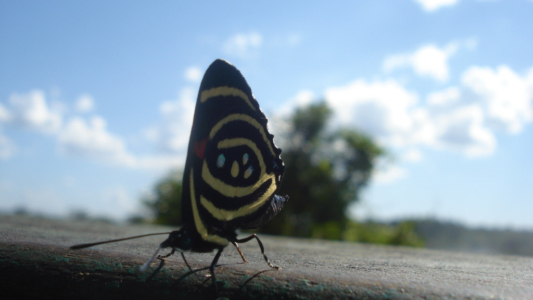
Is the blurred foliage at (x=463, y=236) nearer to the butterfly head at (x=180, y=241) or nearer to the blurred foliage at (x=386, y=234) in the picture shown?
the blurred foliage at (x=386, y=234)

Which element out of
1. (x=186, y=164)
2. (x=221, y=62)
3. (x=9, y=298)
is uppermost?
(x=221, y=62)

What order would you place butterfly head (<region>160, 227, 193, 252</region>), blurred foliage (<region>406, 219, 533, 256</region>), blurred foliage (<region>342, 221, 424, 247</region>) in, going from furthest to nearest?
blurred foliage (<region>342, 221, 424, 247</region>)
blurred foliage (<region>406, 219, 533, 256</region>)
butterfly head (<region>160, 227, 193, 252</region>)

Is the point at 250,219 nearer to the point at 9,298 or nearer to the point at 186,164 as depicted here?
the point at 186,164

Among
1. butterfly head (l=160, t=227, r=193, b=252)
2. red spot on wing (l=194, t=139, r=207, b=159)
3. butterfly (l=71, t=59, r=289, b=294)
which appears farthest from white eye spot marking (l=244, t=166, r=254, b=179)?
butterfly head (l=160, t=227, r=193, b=252)

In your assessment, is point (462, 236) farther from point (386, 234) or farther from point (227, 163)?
point (227, 163)

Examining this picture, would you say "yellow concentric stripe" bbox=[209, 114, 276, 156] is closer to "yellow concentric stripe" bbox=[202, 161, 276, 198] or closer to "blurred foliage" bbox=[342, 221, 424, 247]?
"yellow concentric stripe" bbox=[202, 161, 276, 198]

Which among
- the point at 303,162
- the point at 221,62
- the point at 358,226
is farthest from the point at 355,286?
the point at 303,162
